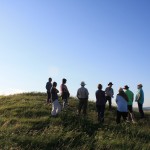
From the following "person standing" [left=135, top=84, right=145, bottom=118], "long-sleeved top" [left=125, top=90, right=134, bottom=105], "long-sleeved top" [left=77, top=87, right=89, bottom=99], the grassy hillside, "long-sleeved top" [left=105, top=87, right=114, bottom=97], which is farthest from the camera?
"long-sleeved top" [left=105, top=87, right=114, bottom=97]

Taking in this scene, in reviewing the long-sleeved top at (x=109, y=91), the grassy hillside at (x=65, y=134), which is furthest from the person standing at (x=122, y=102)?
the long-sleeved top at (x=109, y=91)

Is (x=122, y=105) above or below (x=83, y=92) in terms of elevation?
below

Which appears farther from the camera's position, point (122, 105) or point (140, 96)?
point (140, 96)

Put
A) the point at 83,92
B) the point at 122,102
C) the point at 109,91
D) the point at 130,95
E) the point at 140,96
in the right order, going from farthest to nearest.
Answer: the point at 109,91, the point at 140,96, the point at 83,92, the point at 130,95, the point at 122,102

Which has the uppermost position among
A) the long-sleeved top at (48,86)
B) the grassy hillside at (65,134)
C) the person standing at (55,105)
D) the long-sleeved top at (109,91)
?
the long-sleeved top at (48,86)

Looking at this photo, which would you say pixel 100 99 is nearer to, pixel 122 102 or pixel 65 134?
pixel 122 102

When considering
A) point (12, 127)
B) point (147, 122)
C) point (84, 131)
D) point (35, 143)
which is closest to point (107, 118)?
point (147, 122)

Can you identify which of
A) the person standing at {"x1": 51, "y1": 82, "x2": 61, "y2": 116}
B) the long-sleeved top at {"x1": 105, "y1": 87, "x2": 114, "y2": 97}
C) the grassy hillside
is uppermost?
the long-sleeved top at {"x1": 105, "y1": 87, "x2": 114, "y2": 97}

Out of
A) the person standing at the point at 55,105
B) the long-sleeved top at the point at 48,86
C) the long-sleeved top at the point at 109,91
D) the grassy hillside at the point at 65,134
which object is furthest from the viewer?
the long-sleeved top at the point at 48,86

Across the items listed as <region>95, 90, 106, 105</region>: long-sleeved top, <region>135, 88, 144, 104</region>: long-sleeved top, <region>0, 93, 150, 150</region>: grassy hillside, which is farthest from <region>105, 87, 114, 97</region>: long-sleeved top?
<region>95, 90, 106, 105</region>: long-sleeved top

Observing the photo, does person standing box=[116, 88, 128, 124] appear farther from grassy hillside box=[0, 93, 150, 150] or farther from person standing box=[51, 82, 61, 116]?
person standing box=[51, 82, 61, 116]

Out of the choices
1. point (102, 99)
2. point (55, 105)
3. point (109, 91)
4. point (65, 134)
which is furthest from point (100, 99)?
point (109, 91)

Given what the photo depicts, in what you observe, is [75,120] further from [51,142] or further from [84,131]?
[51,142]

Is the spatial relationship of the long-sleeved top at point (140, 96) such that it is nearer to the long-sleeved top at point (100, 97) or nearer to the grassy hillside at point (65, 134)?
the grassy hillside at point (65, 134)
